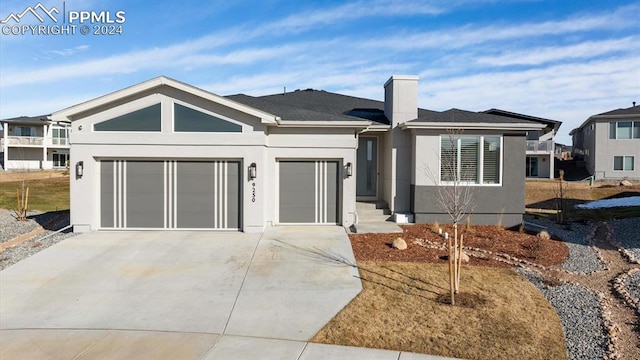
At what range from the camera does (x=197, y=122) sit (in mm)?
12289

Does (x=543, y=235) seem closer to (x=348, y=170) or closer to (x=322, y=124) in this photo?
(x=348, y=170)

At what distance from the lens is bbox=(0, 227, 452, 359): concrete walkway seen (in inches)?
225

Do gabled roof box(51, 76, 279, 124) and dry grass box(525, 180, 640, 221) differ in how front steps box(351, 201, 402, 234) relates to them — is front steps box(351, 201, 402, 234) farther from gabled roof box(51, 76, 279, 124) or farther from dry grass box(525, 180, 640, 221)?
dry grass box(525, 180, 640, 221)

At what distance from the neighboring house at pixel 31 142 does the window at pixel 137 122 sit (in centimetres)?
4024

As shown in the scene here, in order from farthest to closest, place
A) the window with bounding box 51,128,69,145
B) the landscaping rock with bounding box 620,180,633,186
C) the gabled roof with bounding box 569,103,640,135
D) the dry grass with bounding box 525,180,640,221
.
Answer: the window with bounding box 51,128,69,145
the gabled roof with bounding box 569,103,640,135
the landscaping rock with bounding box 620,180,633,186
the dry grass with bounding box 525,180,640,221

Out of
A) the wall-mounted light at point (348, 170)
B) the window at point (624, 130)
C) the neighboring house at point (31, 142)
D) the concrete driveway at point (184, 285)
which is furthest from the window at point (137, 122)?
the neighboring house at point (31, 142)

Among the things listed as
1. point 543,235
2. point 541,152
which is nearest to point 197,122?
point 543,235

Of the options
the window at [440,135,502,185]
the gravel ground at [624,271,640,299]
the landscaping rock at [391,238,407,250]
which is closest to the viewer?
the gravel ground at [624,271,640,299]

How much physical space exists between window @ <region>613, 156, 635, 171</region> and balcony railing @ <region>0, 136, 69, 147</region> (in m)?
55.6

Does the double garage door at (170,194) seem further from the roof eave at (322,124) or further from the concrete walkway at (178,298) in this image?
the roof eave at (322,124)

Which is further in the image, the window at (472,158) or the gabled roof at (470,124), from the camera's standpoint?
the window at (472,158)

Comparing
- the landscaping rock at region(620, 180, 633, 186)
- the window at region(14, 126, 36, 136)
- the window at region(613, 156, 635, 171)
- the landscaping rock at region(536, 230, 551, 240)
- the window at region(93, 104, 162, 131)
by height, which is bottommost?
the landscaping rock at region(536, 230, 551, 240)

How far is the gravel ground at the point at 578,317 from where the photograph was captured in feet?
18.5

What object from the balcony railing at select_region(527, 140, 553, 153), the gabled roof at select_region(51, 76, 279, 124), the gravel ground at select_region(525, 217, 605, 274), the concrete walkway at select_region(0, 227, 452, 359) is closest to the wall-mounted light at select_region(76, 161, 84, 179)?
the gabled roof at select_region(51, 76, 279, 124)
